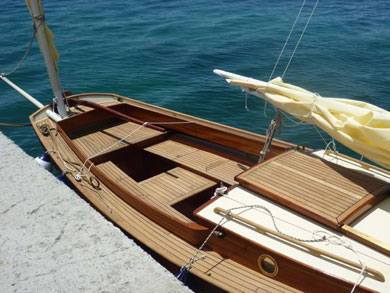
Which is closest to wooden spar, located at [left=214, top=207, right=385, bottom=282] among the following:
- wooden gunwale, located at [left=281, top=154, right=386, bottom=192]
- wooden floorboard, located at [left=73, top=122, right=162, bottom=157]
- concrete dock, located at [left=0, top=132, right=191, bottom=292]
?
wooden gunwale, located at [left=281, top=154, right=386, bottom=192]

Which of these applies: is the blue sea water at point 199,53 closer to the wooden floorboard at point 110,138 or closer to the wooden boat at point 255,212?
the wooden floorboard at point 110,138

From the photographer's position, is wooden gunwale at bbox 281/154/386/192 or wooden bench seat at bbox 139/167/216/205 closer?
wooden gunwale at bbox 281/154/386/192

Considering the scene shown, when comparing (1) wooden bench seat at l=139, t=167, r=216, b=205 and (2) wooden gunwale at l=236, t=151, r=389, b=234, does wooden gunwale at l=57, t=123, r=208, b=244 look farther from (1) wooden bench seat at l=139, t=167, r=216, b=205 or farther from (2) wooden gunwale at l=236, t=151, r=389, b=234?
(2) wooden gunwale at l=236, t=151, r=389, b=234

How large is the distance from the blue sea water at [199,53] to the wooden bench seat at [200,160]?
19.0ft

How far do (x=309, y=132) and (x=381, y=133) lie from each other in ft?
29.2

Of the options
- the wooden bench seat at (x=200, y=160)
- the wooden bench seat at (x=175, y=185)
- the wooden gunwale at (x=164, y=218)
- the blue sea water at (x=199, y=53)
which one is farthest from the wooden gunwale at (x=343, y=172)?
the blue sea water at (x=199, y=53)

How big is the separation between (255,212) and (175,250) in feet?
4.80

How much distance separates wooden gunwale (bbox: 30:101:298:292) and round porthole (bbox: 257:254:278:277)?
0.10 metres

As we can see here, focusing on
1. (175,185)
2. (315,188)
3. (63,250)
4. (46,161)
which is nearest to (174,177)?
(175,185)

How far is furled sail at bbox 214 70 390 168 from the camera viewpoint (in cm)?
568

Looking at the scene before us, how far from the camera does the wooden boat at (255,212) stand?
16.7 ft

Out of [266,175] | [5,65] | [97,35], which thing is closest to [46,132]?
[266,175]

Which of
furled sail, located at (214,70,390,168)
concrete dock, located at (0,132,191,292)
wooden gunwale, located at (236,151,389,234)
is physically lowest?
wooden gunwale, located at (236,151,389,234)

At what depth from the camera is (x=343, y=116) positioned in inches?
245
